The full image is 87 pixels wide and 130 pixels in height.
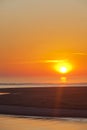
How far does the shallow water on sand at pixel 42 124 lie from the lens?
378 cm

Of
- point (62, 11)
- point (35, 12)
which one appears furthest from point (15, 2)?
point (62, 11)

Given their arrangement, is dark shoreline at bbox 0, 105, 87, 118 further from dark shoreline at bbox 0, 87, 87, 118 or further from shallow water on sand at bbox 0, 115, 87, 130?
shallow water on sand at bbox 0, 115, 87, 130

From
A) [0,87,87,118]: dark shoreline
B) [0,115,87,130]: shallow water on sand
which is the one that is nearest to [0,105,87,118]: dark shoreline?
[0,87,87,118]: dark shoreline

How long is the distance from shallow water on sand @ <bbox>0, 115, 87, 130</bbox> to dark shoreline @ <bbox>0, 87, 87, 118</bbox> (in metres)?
0.16

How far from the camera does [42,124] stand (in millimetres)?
3846

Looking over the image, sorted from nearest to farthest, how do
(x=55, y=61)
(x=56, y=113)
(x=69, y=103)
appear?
(x=56, y=113), (x=69, y=103), (x=55, y=61)

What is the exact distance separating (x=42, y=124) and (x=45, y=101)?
963 mm

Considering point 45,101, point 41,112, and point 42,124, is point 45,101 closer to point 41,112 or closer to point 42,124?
point 41,112

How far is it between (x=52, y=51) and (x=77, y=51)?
1.22ft

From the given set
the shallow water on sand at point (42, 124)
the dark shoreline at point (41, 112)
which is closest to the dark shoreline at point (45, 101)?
the dark shoreline at point (41, 112)

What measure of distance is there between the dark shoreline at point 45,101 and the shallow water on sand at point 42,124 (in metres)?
0.16

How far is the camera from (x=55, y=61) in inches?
197

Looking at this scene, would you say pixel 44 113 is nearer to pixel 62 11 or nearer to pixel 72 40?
pixel 72 40

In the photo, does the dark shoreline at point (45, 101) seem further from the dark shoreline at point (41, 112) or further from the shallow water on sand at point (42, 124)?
the shallow water on sand at point (42, 124)
